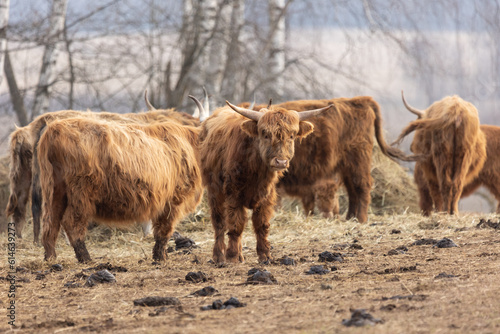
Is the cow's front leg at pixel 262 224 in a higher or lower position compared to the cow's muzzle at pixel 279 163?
lower

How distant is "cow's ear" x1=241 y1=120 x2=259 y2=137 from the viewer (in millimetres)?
5227

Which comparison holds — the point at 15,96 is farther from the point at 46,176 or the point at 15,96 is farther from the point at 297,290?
the point at 297,290

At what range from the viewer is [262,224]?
217 inches

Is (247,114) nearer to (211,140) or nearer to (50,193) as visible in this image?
(211,140)

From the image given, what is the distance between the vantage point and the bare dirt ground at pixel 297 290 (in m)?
3.16

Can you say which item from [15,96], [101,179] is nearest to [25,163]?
[101,179]

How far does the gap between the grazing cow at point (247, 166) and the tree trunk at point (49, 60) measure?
6280 millimetres

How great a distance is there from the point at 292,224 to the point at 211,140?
2.88 m

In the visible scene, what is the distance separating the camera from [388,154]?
9.37 meters

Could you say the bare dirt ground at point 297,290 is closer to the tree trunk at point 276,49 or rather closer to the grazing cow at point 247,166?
the grazing cow at point 247,166

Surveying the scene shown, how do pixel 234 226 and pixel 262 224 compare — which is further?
pixel 262 224

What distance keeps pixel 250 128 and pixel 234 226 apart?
84 cm

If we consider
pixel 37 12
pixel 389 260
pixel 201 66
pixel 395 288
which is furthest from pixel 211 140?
pixel 201 66

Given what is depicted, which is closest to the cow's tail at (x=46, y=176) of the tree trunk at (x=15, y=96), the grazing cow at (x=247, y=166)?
the grazing cow at (x=247, y=166)
